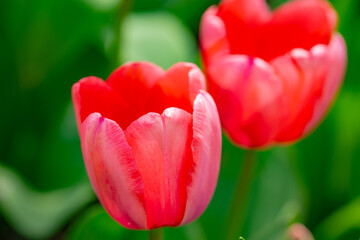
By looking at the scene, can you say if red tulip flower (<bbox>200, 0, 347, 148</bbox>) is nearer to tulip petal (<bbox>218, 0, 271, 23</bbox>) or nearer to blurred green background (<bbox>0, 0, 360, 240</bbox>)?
tulip petal (<bbox>218, 0, 271, 23</bbox>)

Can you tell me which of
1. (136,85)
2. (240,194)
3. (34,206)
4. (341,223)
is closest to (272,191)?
(341,223)

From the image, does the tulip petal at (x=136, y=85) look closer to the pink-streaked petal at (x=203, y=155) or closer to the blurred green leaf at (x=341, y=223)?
the pink-streaked petal at (x=203, y=155)

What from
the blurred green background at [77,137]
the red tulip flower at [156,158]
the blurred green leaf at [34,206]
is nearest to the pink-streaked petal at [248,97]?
the red tulip flower at [156,158]

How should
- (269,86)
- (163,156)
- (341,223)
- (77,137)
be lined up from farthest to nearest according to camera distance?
(77,137), (341,223), (269,86), (163,156)

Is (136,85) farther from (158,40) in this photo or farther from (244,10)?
(158,40)

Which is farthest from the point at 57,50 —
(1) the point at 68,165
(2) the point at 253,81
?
(2) the point at 253,81

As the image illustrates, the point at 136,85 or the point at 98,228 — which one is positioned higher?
the point at 136,85

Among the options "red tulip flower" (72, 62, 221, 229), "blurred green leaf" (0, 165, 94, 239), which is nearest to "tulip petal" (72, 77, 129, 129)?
"red tulip flower" (72, 62, 221, 229)
